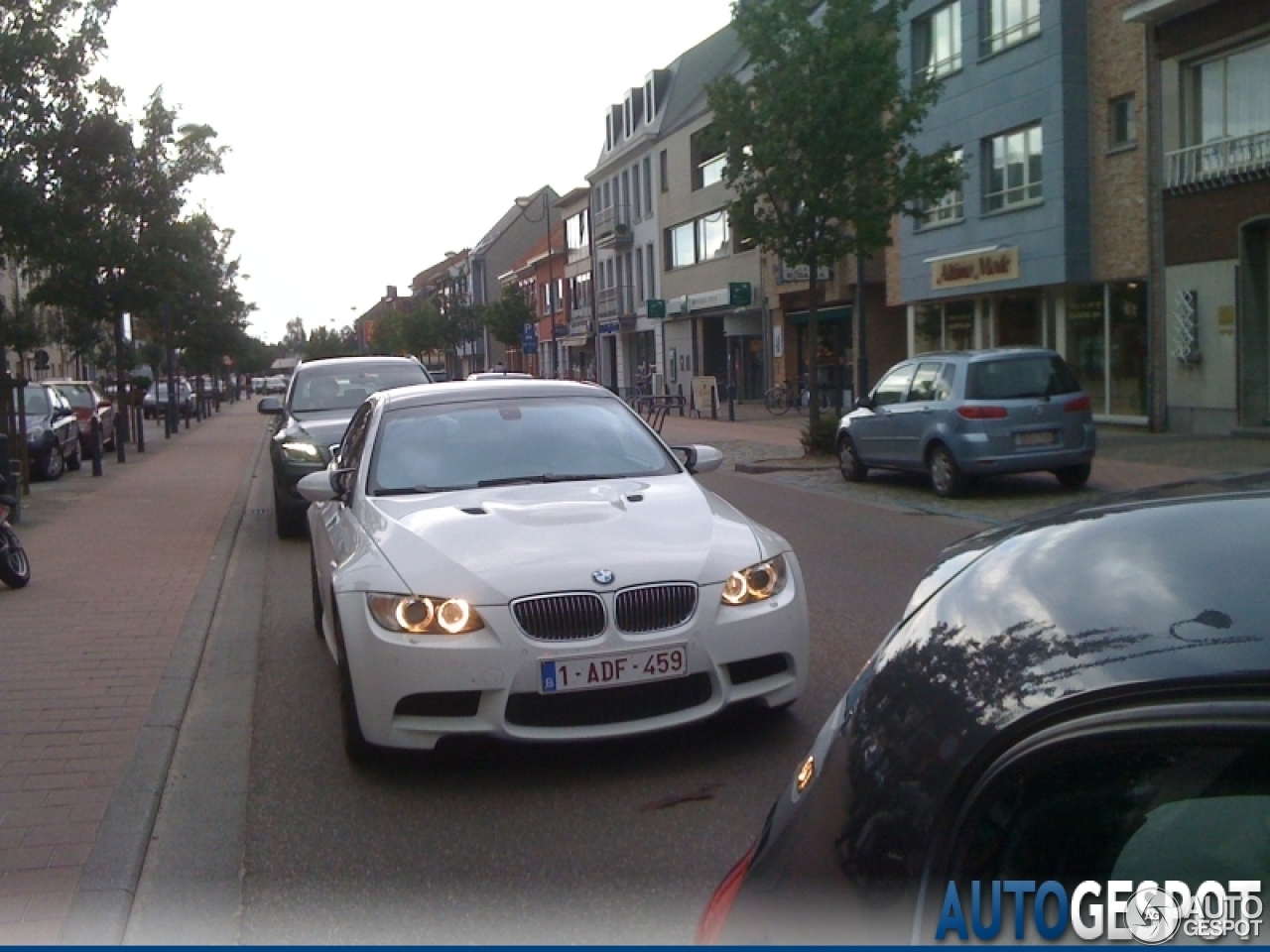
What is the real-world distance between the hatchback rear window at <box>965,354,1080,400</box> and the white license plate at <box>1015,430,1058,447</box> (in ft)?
1.32

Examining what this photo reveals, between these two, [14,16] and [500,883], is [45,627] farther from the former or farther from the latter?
[14,16]

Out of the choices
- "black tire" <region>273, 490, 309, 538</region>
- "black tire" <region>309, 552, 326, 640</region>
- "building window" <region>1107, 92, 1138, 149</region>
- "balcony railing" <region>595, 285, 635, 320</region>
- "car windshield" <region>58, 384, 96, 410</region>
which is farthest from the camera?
"balcony railing" <region>595, 285, 635, 320</region>

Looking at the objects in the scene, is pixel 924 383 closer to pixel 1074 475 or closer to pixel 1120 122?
pixel 1074 475

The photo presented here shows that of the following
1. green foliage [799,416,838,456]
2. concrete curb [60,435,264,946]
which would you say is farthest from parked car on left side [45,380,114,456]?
concrete curb [60,435,264,946]

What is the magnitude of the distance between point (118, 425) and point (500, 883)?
76.4 feet

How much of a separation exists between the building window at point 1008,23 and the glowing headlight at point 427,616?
22.9m

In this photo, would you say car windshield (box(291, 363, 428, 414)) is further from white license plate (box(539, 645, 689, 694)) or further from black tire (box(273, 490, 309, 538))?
white license plate (box(539, 645, 689, 694))

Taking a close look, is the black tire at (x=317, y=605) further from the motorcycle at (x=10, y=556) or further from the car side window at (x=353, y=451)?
the motorcycle at (x=10, y=556)

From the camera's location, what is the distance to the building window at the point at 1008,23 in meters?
24.8

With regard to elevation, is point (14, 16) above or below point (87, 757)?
above

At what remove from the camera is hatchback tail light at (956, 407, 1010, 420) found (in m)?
14.4

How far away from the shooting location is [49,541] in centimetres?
1302

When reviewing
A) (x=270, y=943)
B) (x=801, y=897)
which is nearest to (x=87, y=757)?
(x=270, y=943)

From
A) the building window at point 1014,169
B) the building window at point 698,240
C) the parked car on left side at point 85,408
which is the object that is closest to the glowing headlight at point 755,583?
the parked car on left side at point 85,408
